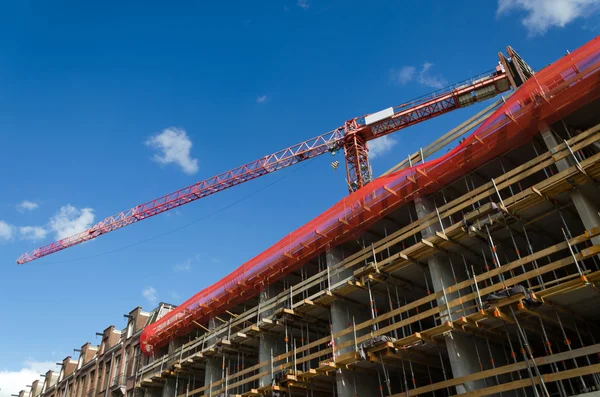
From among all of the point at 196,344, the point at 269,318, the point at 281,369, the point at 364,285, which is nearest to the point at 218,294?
the point at 196,344

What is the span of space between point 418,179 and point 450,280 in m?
4.47

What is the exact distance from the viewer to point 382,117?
4422cm

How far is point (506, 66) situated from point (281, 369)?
27803 millimetres

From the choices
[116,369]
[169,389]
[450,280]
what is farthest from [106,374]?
[450,280]

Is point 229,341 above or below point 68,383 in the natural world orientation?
below

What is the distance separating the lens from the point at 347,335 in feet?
70.1

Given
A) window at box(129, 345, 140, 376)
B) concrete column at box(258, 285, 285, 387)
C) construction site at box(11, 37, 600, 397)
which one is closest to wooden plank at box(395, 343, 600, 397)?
construction site at box(11, 37, 600, 397)

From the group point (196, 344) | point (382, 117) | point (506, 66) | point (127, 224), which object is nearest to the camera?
point (196, 344)

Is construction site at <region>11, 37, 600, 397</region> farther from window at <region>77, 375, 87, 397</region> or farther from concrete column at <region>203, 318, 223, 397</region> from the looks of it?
window at <region>77, 375, 87, 397</region>

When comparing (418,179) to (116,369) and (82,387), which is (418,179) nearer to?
(116,369)

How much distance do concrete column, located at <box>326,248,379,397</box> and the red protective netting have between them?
162cm

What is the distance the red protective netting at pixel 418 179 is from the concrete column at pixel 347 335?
162 cm

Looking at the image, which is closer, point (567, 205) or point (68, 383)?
point (567, 205)

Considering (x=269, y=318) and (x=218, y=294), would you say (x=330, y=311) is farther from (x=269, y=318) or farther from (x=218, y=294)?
(x=218, y=294)
